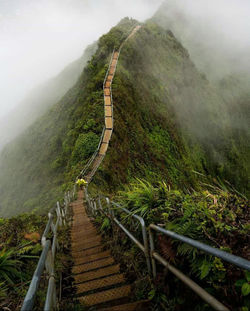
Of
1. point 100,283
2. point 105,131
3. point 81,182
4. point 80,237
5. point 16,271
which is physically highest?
point 105,131

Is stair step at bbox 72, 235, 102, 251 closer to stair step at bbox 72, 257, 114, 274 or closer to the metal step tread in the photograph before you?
the metal step tread

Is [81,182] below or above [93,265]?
above

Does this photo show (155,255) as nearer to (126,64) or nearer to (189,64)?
(126,64)

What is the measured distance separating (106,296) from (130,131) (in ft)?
69.3

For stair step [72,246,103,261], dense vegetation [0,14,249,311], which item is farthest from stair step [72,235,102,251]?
dense vegetation [0,14,249,311]

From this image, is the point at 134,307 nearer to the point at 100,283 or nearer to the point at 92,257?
the point at 100,283

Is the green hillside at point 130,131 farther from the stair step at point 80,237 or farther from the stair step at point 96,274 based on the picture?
the stair step at point 96,274

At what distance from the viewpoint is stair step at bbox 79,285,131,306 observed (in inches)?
129

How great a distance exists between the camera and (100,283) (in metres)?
3.79

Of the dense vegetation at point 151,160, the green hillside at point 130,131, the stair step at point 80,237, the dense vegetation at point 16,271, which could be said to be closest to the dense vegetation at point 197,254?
the dense vegetation at point 151,160

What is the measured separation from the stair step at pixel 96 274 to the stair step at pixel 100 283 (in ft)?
0.67

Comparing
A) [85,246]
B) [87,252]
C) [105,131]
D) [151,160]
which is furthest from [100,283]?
[151,160]

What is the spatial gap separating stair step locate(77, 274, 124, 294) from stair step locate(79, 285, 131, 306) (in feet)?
0.81

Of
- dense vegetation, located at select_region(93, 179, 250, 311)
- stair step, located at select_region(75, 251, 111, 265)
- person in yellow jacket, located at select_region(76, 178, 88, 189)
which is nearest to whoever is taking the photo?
dense vegetation, located at select_region(93, 179, 250, 311)
